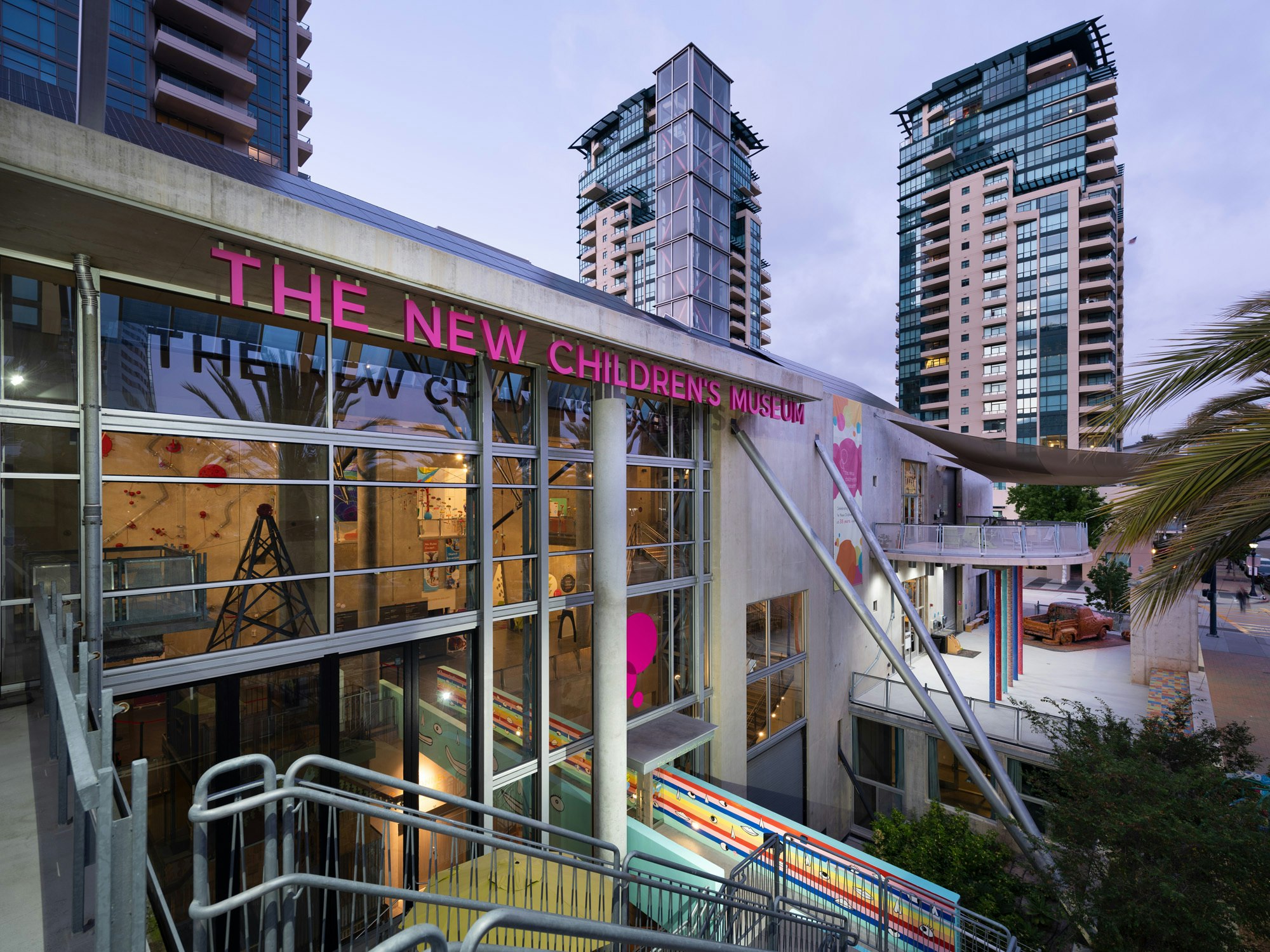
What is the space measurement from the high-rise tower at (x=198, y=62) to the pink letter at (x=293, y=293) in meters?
22.3

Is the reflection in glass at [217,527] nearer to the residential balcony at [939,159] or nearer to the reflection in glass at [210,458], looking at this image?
the reflection in glass at [210,458]

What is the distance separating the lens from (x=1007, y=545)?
16.4 meters

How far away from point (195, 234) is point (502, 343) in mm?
2943

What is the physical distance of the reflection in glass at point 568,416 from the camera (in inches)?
360

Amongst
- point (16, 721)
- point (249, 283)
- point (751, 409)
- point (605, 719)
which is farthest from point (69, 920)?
point (751, 409)

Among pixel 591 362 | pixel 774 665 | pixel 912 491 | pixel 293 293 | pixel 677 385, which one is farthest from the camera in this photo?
pixel 912 491

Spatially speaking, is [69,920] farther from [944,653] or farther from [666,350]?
[944,653]

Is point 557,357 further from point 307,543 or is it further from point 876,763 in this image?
point 876,763

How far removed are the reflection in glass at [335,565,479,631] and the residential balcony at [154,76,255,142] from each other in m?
42.3

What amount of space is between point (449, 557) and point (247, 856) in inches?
147

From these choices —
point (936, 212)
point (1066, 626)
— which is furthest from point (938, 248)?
point (1066, 626)

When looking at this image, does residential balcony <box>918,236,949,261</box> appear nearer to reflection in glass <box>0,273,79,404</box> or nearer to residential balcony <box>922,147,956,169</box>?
residential balcony <box>922,147,956,169</box>

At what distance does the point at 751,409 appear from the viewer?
1095cm

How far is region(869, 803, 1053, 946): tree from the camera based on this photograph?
928cm
